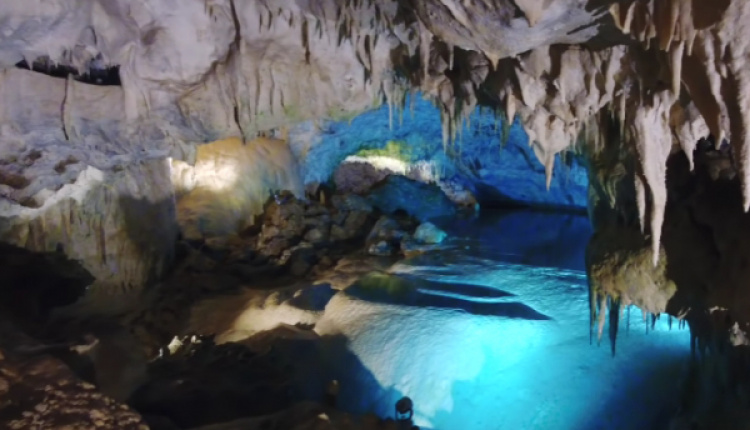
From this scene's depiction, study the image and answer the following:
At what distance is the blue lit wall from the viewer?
13133 mm

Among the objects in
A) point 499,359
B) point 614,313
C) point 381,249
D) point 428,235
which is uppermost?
point 614,313

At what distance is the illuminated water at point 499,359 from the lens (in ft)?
19.4

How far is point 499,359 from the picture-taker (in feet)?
21.6

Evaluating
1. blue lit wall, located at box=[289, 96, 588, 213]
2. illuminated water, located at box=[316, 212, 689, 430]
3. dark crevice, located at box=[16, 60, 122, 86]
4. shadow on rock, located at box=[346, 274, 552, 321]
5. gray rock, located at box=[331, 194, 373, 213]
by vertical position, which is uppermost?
dark crevice, located at box=[16, 60, 122, 86]

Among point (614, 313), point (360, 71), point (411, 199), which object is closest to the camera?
point (614, 313)

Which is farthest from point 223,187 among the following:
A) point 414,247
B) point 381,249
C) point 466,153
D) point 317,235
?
point 466,153

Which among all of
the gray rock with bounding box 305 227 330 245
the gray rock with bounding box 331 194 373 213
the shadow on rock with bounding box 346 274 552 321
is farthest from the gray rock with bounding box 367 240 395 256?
the gray rock with bounding box 331 194 373 213

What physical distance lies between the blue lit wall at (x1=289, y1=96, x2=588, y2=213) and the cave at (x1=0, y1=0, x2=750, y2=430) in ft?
14.2

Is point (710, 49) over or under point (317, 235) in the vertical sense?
over

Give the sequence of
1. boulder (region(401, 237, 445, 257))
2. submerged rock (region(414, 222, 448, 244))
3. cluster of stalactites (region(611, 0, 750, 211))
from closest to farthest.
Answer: cluster of stalactites (region(611, 0, 750, 211)) → boulder (region(401, 237, 445, 257)) → submerged rock (region(414, 222, 448, 244))

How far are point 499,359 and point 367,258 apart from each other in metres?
4.27

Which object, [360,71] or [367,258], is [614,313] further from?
[367,258]

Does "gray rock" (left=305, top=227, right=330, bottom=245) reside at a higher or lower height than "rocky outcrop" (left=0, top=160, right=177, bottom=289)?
lower

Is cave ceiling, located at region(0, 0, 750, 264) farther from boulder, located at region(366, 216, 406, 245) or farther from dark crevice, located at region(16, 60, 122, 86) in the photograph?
boulder, located at region(366, 216, 406, 245)
